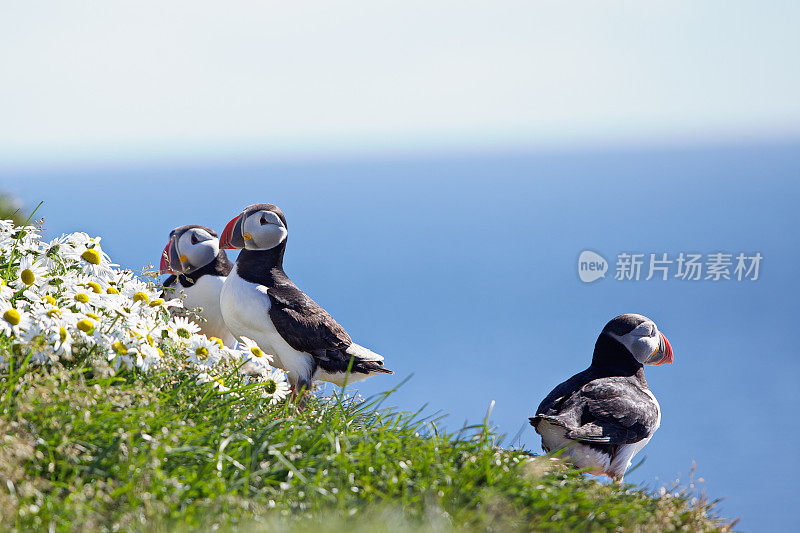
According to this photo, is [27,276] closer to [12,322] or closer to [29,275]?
[29,275]

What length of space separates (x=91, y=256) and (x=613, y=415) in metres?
3.34

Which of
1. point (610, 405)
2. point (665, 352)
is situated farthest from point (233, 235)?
point (665, 352)

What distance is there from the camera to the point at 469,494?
11.5ft

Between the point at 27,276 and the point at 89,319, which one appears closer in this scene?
the point at 89,319

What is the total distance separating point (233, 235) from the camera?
5.25 m

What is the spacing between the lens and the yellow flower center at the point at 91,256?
4.77m

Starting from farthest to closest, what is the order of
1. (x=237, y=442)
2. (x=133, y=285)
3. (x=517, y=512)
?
(x=133, y=285)
(x=237, y=442)
(x=517, y=512)

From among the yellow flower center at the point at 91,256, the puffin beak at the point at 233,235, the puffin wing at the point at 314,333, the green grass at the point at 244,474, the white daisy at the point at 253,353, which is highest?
the puffin beak at the point at 233,235

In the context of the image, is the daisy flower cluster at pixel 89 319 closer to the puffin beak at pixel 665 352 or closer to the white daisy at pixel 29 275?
the white daisy at pixel 29 275

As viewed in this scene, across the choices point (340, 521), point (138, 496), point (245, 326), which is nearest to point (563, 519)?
point (340, 521)

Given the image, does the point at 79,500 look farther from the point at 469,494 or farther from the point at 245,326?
the point at 245,326

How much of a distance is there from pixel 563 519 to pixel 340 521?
3.55 feet

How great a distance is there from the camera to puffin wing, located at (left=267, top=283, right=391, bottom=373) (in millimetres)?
4988

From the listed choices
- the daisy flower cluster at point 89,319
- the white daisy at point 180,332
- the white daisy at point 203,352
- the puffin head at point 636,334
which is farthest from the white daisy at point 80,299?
the puffin head at point 636,334
